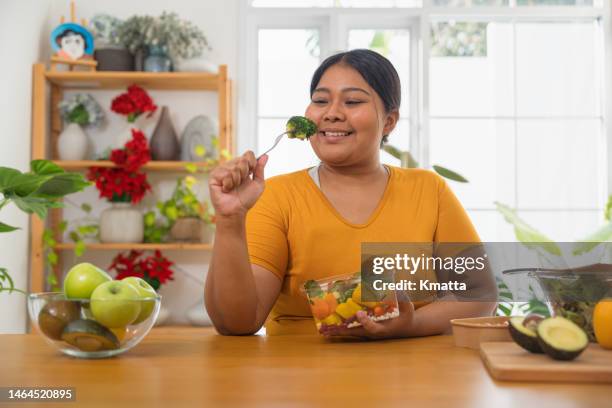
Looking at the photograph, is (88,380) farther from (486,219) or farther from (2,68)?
(486,219)

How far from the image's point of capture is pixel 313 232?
1745 mm

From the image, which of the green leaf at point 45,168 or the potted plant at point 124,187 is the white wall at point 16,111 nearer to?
the potted plant at point 124,187

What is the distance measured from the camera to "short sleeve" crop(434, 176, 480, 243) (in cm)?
183

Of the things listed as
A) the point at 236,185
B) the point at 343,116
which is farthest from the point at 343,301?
the point at 343,116

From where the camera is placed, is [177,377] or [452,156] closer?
[177,377]

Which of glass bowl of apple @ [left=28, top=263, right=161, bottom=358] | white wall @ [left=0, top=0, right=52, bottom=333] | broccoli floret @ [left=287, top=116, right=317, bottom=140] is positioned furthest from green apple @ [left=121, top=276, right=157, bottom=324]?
white wall @ [left=0, top=0, right=52, bottom=333]

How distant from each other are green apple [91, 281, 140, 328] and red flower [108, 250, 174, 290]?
2.43m

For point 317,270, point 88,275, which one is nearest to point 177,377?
point 88,275

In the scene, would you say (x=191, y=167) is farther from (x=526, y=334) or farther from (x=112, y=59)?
(x=526, y=334)

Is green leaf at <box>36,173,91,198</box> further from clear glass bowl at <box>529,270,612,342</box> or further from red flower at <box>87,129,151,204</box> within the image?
red flower at <box>87,129,151,204</box>

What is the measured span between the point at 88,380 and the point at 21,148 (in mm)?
2694

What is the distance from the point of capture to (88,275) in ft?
3.72

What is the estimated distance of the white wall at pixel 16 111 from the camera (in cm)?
321

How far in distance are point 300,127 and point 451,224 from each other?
0.46 m
